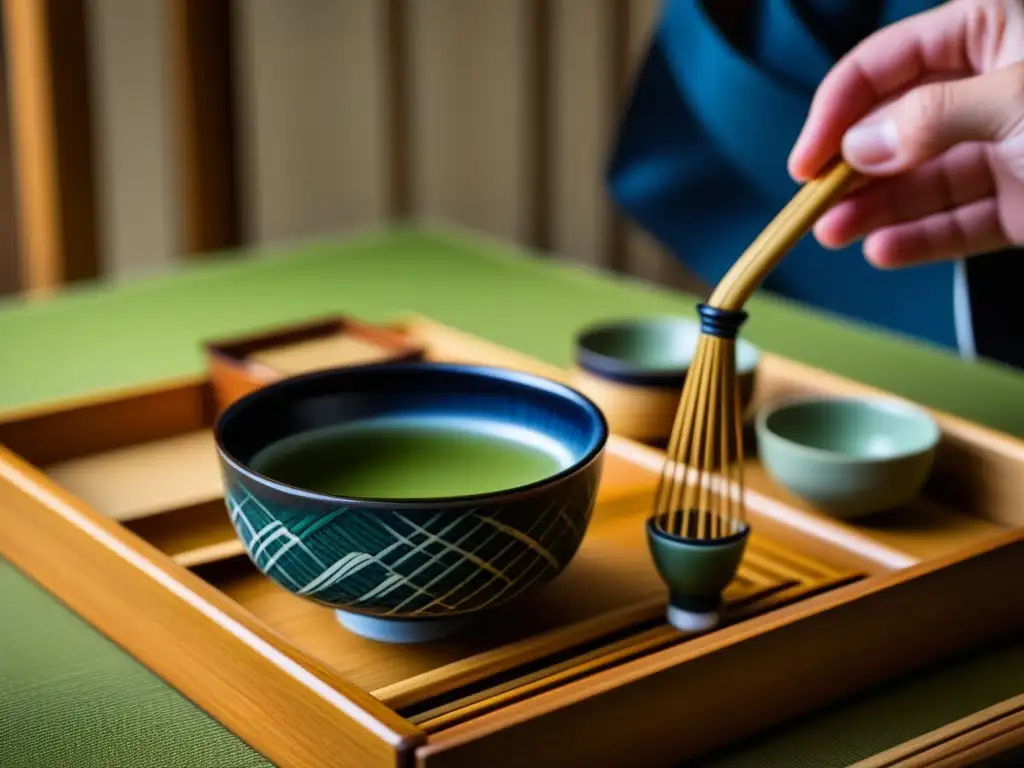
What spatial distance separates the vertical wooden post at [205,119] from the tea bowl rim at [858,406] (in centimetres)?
121

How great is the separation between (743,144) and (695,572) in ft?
2.30

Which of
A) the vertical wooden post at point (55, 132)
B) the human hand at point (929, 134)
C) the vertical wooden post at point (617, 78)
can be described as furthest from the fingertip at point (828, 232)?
the vertical wooden post at point (617, 78)

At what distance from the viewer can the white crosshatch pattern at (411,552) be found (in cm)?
61

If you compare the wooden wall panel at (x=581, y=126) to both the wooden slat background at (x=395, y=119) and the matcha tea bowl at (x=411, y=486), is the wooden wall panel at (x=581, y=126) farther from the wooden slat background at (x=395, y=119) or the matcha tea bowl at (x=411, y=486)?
the matcha tea bowl at (x=411, y=486)

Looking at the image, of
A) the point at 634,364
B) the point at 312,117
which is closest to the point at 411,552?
the point at 634,364

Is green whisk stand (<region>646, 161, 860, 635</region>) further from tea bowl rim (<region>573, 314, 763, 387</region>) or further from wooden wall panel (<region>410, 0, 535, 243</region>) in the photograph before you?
wooden wall panel (<region>410, 0, 535, 243</region>)

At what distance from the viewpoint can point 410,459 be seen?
757 mm

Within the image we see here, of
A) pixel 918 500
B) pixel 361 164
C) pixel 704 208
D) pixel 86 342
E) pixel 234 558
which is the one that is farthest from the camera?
pixel 361 164

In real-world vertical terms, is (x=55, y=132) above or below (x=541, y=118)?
above

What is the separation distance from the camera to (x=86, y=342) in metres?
Result: 1.26

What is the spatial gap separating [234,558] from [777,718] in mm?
304

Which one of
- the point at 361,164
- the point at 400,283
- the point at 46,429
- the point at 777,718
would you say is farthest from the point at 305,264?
the point at 361,164

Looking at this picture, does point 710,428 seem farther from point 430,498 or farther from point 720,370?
point 430,498

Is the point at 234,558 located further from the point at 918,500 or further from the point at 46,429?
the point at 918,500
